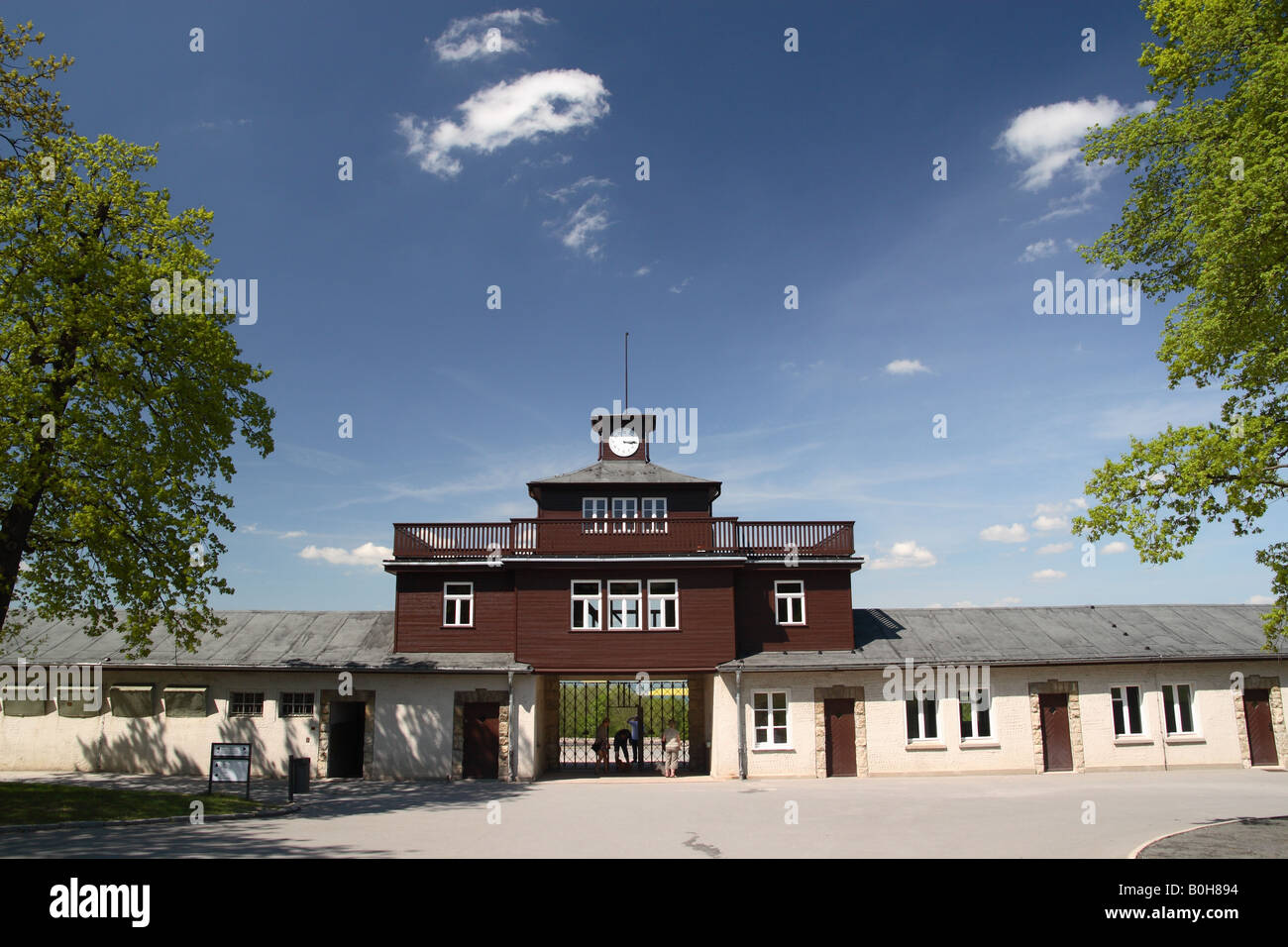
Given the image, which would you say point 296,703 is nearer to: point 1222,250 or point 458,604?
point 458,604

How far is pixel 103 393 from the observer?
17.9 metres

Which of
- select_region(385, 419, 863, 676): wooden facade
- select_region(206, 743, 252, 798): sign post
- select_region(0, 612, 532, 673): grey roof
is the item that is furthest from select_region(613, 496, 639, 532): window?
select_region(206, 743, 252, 798): sign post

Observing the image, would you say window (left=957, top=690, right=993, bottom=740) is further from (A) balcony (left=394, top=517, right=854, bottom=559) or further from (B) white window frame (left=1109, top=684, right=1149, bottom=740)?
(A) balcony (left=394, top=517, right=854, bottom=559)

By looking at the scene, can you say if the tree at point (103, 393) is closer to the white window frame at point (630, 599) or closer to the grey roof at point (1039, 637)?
the white window frame at point (630, 599)

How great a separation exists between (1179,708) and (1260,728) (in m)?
2.67

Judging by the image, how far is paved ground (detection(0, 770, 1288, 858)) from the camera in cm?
1271

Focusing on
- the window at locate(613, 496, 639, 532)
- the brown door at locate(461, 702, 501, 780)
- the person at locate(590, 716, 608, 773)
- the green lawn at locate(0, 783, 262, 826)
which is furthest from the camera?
the window at locate(613, 496, 639, 532)

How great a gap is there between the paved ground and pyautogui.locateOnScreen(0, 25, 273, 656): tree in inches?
234

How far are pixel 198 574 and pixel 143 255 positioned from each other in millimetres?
7346

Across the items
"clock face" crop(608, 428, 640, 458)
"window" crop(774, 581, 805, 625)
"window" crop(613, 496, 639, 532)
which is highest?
"clock face" crop(608, 428, 640, 458)

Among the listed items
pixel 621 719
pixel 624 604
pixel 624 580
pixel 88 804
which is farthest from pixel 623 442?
pixel 88 804

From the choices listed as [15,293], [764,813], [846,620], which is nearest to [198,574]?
[15,293]

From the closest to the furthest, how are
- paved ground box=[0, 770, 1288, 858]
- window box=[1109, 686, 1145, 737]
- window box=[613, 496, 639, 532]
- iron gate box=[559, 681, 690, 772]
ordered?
1. paved ground box=[0, 770, 1288, 858]
2. window box=[1109, 686, 1145, 737]
3. iron gate box=[559, 681, 690, 772]
4. window box=[613, 496, 639, 532]
